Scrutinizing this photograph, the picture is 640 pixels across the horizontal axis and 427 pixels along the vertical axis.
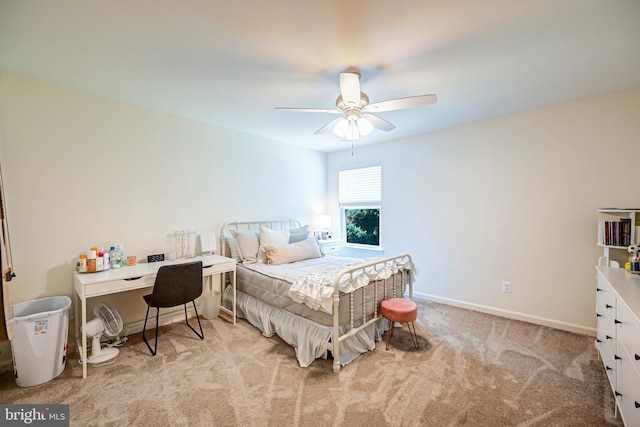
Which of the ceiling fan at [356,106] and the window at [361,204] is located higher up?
the ceiling fan at [356,106]

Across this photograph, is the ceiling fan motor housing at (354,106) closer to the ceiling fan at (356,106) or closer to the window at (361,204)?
the ceiling fan at (356,106)

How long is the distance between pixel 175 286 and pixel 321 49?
2385mm

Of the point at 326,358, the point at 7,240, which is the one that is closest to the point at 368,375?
the point at 326,358

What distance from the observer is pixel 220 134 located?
3547mm

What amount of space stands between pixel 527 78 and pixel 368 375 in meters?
2.85

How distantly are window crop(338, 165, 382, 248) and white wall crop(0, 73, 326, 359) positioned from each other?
1.76 m

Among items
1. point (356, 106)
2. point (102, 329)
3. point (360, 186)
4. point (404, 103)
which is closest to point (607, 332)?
point (404, 103)

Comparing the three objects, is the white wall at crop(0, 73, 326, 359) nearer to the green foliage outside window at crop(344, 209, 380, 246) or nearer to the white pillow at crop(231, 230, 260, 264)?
the white pillow at crop(231, 230, 260, 264)

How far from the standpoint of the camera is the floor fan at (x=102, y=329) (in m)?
2.28

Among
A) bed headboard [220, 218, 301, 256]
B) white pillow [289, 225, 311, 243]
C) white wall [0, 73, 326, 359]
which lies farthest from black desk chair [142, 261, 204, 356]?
white pillow [289, 225, 311, 243]

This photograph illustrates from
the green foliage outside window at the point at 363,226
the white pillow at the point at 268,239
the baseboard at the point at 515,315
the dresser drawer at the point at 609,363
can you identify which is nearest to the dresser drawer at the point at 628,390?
the dresser drawer at the point at 609,363

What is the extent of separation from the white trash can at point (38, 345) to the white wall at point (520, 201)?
396 centimetres

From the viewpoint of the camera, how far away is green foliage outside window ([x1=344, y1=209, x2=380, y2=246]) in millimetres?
4535

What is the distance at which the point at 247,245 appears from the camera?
11.1 feet
